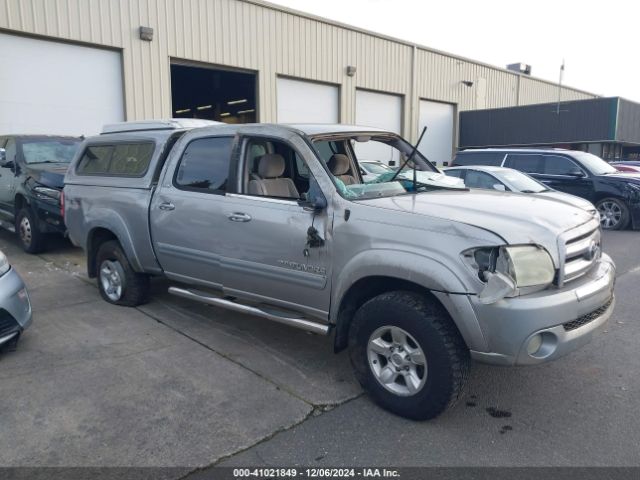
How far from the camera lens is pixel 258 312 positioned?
415 centimetres

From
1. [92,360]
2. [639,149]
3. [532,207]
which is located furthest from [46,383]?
[639,149]

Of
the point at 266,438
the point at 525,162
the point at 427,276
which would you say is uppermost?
the point at 525,162

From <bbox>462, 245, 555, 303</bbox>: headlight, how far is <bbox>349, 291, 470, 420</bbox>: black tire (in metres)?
0.34

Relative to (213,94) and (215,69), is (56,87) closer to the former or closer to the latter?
(215,69)

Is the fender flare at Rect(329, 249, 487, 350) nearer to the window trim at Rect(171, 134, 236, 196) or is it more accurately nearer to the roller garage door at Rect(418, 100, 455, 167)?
the window trim at Rect(171, 134, 236, 196)

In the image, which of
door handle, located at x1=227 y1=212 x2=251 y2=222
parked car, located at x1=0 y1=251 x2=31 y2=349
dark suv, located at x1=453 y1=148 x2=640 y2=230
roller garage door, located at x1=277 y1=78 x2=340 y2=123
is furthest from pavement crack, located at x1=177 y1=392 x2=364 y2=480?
roller garage door, located at x1=277 y1=78 x2=340 y2=123

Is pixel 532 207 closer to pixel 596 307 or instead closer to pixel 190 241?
pixel 596 307

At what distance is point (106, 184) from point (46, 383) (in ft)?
7.84

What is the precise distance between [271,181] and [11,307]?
2294 mm

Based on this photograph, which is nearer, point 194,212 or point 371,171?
point 194,212

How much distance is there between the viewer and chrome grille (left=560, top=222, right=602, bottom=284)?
3.20 meters

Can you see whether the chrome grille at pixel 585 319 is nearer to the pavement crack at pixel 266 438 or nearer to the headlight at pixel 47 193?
the pavement crack at pixel 266 438

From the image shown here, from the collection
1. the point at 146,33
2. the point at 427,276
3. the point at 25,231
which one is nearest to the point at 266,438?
the point at 427,276

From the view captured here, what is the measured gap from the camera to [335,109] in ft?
61.1
